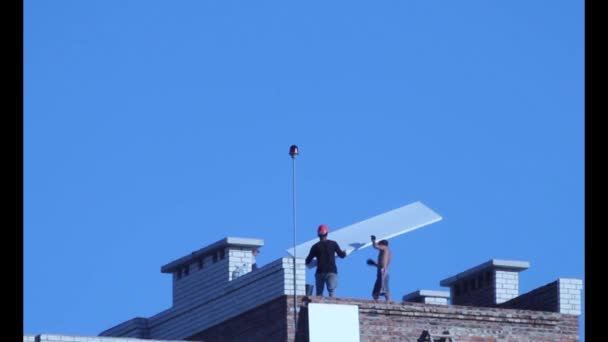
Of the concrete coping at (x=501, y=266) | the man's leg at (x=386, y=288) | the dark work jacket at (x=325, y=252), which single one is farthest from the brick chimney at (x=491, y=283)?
the dark work jacket at (x=325, y=252)

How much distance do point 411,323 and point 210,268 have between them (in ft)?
15.6

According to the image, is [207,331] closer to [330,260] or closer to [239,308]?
[239,308]

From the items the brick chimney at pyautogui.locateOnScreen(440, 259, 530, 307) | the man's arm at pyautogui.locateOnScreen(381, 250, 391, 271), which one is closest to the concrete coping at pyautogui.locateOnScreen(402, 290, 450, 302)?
the brick chimney at pyautogui.locateOnScreen(440, 259, 530, 307)

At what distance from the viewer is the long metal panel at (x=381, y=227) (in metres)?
30.4

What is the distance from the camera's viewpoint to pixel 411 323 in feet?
99.6

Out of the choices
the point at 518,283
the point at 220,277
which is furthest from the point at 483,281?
the point at 220,277

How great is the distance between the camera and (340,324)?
2909cm

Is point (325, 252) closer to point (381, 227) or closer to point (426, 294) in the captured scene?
point (381, 227)

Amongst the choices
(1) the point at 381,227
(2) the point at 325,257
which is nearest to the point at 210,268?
(1) the point at 381,227

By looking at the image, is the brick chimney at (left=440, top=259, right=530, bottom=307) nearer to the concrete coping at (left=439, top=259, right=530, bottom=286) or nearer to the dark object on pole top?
the concrete coping at (left=439, top=259, right=530, bottom=286)

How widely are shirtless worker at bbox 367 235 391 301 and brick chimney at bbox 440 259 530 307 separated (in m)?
5.60

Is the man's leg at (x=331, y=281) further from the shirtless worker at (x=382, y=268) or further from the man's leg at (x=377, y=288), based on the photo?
the man's leg at (x=377, y=288)

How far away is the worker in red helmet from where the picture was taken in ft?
89.8
